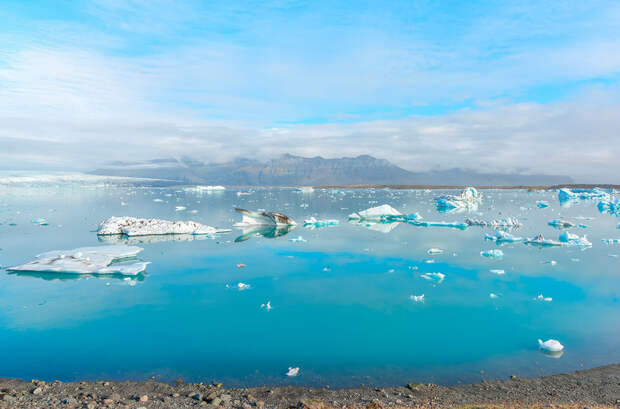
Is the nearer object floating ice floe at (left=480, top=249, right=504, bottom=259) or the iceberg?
floating ice floe at (left=480, top=249, right=504, bottom=259)

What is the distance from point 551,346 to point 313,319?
4665mm

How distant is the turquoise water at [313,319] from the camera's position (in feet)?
19.7

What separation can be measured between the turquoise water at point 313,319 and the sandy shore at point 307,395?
331mm

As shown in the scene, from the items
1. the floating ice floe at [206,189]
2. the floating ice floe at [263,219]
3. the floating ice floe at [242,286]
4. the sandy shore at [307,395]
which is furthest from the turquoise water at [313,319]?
the floating ice floe at [206,189]

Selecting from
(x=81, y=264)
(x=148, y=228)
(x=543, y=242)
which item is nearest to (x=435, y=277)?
(x=543, y=242)

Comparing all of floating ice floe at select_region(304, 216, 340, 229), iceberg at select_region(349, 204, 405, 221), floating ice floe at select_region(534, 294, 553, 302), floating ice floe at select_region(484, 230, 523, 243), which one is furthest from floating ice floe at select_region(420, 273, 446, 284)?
iceberg at select_region(349, 204, 405, 221)

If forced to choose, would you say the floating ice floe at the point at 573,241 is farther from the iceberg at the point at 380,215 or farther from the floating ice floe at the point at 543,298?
the iceberg at the point at 380,215

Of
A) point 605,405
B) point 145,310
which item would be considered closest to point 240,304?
point 145,310

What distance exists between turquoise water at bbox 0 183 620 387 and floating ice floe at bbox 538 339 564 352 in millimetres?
159

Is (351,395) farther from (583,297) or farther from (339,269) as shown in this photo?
(583,297)

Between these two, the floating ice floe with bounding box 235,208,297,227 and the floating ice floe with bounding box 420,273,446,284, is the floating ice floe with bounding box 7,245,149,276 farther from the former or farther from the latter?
the floating ice floe with bounding box 235,208,297,227

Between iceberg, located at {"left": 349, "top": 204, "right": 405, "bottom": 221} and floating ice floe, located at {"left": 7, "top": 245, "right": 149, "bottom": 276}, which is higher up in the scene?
iceberg, located at {"left": 349, "top": 204, "right": 405, "bottom": 221}

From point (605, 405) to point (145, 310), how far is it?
28.9 feet

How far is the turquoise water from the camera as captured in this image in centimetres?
601
